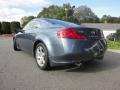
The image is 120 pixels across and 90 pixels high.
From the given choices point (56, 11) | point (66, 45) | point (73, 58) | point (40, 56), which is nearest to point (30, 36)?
point (40, 56)

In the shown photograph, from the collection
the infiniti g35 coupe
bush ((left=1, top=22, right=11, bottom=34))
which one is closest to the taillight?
the infiniti g35 coupe

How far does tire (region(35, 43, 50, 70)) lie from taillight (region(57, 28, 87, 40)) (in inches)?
26.8

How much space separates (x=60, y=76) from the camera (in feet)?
21.2

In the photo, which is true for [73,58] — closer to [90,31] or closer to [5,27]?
[90,31]

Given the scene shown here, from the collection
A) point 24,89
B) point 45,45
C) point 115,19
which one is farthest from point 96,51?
point 115,19

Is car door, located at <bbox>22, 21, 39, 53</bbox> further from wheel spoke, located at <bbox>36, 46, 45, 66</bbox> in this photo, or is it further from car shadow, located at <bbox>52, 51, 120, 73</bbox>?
car shadow, located at <bbox>52, 51, 120, 73</bbox>

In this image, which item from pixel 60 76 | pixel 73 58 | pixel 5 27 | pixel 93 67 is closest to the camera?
pixel 60 76

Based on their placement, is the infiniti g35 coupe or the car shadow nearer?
the infiniti g35 coupe

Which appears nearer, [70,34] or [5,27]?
[70,34]

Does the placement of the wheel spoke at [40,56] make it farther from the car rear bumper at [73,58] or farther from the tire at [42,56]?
the car rear bumper at [73,58]

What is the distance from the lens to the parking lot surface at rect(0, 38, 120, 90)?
5598 mm

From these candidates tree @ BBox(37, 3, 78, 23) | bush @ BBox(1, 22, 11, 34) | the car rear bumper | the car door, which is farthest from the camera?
tree @ BBox(37, 3, 78, 23)

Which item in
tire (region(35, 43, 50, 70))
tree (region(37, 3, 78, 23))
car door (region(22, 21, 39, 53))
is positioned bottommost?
tire (region(35, 43, 50, 70))

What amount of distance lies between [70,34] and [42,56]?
1124 mm
